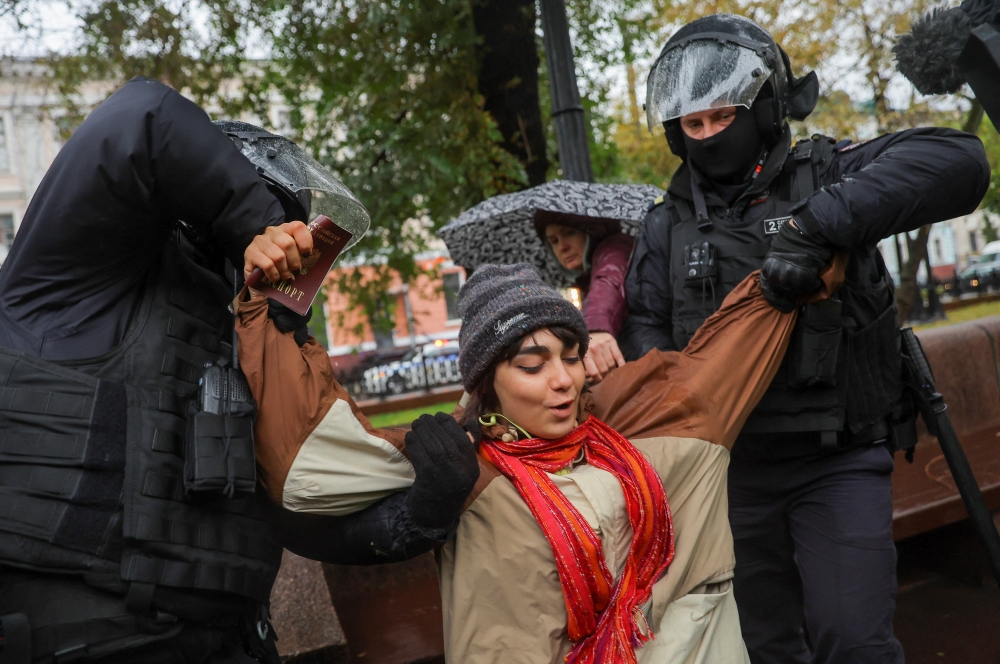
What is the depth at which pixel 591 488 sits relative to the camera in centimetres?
224

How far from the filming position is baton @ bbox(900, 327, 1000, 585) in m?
A: 2.83

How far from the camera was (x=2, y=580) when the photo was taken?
69.1 inches

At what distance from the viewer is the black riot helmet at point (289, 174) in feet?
6.97

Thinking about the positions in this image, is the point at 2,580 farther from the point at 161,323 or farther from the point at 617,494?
the point at 617,494

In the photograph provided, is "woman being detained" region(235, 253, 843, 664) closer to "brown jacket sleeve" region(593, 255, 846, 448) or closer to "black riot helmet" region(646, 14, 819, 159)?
"brown jacket sleeve" region(593, 255, 846, 448)

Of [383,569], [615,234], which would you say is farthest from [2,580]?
[615,234]

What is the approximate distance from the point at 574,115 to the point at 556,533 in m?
3.22

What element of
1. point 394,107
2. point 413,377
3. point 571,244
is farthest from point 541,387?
point 413,377

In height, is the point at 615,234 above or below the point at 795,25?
below

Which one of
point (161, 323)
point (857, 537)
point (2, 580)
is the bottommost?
point (857, 537)

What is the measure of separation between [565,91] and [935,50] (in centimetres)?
244

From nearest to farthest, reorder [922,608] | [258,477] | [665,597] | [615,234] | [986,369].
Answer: [258,477] < [665,597] < [615,234] < [922,608] < [986,369]

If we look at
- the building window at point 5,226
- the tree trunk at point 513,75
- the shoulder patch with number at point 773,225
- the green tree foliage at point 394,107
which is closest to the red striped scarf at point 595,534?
the shoulder patch with number at point 773,225

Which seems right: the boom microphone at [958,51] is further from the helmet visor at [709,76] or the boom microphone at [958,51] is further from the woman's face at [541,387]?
the woman's face at [541,387]
